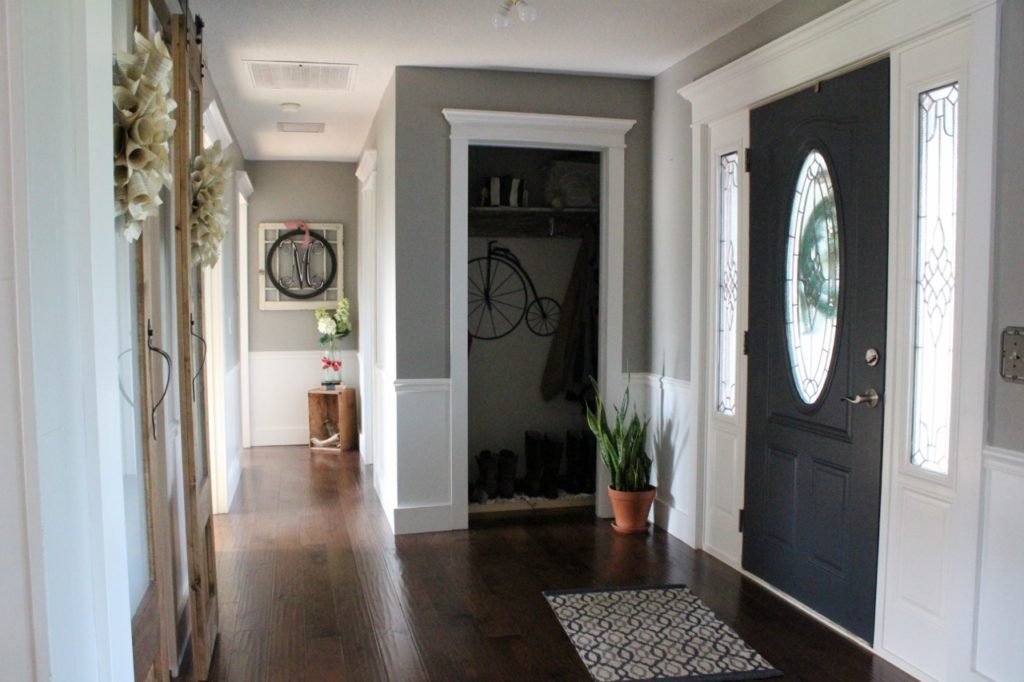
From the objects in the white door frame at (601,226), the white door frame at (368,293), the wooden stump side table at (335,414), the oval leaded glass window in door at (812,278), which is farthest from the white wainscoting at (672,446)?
the wooden stump side table at (335,414)

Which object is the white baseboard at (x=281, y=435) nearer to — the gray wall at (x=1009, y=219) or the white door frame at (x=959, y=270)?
the white door frame at (x=959, y=270)

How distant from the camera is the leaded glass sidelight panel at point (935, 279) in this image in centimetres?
263

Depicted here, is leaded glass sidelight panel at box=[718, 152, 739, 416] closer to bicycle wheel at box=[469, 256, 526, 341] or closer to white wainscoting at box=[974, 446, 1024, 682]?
white wainscoting at box=[974, 446, 1024, 682]

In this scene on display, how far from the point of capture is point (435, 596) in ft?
11.6

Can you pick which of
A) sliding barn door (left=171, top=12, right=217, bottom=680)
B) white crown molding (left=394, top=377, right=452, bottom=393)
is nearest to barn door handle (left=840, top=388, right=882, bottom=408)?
white crown molding (left=394, top=377, right=452, bottom=393)

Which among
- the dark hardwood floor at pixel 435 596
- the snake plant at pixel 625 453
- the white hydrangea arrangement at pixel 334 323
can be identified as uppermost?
the white hydrangea arrangement at pixel 334 323

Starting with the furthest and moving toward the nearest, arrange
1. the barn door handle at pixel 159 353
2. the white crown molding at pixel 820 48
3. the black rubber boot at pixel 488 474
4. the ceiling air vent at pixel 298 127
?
the ceiling air vent at pixel 298 127, the black rubber boot at pixel 488 474, the white crown molding at pixel 820 48, the barn door handle at pixel 159 353

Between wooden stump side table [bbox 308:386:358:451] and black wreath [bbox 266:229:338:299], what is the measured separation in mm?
929

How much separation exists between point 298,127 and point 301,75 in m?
1.44

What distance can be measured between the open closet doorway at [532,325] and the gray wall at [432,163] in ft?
1.64

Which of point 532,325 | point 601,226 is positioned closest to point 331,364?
point 532,325

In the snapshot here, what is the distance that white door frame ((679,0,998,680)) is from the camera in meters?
2.40

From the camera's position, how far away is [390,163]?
182 inches

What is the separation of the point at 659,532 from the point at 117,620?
367 cm
